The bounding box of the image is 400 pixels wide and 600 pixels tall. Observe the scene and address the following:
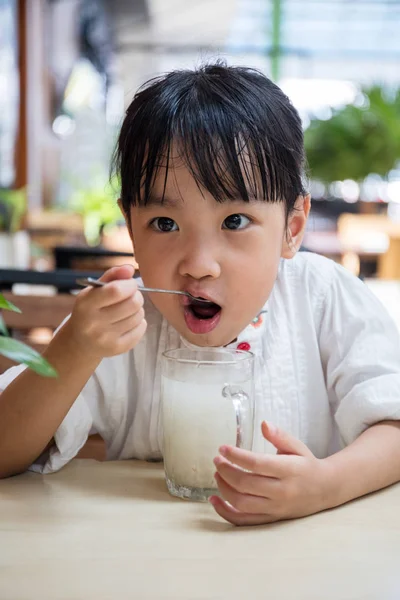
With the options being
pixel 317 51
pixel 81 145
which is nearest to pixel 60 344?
pixel 81 145

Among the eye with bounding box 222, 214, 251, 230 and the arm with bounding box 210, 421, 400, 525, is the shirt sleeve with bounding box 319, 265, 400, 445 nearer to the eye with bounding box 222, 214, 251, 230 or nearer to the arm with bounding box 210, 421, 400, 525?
the arm with bounding box 210, 421, 400, 525

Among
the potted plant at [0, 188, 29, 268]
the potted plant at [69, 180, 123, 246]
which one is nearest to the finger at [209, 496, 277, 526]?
the potted plant at [0, 188, 29, 268]

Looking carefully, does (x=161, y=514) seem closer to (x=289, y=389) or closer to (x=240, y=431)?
(x=240, y=431)

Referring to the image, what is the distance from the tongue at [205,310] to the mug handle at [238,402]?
153mm

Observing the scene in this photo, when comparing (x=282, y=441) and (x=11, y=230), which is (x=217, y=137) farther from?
(x=11, y=230)

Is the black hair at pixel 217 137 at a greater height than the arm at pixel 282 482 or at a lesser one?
greater

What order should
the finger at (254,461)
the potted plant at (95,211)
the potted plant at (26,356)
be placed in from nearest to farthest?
the potted plant at (26,356)
the finger at (254,461)
the potted plant at (95,211)

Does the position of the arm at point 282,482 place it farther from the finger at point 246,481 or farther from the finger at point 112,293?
the finger at point 112,293

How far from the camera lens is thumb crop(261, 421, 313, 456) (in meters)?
0.73

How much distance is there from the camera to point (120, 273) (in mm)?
736

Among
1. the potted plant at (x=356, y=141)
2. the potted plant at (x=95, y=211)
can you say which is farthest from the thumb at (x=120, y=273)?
the potted plant at (x=95, y=211)

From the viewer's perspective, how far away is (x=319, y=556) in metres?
0.62

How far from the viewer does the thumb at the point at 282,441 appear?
28.7 inches

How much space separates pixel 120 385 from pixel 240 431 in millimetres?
309
